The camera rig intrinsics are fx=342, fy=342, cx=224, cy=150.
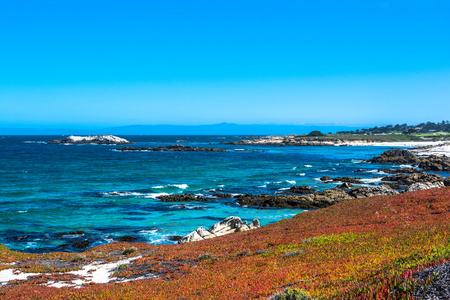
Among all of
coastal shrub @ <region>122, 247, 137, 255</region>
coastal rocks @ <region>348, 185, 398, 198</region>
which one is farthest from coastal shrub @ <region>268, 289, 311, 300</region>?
coastal rocks @ <region>348, 185, 398, 198</region>

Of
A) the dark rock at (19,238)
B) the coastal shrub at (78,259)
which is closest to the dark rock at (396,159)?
the dark rock at (19,238)

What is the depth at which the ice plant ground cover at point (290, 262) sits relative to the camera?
8.68m

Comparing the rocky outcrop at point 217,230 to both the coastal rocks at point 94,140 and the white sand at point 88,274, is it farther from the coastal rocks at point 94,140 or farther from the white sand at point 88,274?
the coastal rocks at point 94,140

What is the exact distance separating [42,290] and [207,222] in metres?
21.5

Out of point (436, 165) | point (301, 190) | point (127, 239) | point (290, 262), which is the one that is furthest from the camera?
point (436, 165)

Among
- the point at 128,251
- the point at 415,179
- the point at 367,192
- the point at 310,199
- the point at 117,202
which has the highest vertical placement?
the point at 128,251

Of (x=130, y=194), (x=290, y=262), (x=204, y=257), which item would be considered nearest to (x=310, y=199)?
(x=130, y=194)

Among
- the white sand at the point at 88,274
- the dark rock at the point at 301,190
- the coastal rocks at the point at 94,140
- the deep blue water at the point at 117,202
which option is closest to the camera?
the white sand at the point at 88,274

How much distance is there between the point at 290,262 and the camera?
1357 cm

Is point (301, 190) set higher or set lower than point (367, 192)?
lower

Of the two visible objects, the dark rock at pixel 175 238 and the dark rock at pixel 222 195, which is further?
the dark rock at pixel 222 195

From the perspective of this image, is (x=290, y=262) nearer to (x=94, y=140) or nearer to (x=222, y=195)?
(x=222, y=195)

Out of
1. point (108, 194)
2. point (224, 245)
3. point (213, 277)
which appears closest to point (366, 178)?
point (108, 194)

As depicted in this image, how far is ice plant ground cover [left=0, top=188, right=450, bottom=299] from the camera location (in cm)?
868
